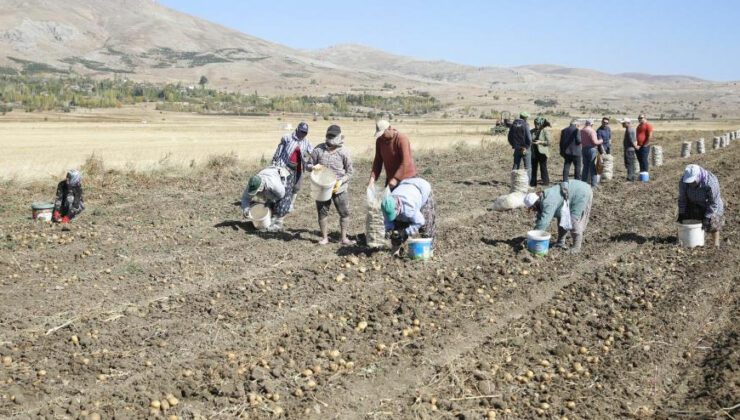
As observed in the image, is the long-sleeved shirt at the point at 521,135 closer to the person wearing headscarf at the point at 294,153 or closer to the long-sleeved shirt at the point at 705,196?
the long-sleeved shirt at the point at 705,196

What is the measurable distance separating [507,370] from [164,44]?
661ft

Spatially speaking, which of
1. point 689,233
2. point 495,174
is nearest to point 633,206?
point 689,233

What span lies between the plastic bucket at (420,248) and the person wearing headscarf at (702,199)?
10.7 ft

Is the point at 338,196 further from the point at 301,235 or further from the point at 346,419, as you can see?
the point at 346,419

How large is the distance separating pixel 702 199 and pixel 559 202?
202 centimetres

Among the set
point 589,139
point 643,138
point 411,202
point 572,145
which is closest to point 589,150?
point 589,139

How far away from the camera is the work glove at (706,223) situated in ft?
30.5

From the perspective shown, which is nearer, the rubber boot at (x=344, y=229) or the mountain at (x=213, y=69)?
the rubber boot at (x=344, y=229)

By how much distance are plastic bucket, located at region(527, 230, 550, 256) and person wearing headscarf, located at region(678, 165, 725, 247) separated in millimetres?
1836

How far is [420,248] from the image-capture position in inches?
342

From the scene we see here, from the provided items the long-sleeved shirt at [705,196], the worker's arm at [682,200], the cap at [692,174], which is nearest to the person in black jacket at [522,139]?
the worker's arm at [682,200]

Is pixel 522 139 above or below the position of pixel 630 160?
above

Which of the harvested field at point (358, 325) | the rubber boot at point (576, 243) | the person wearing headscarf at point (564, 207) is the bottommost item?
the harvested field at point (358, 325)

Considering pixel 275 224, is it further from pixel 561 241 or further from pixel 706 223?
pixel 706 223
